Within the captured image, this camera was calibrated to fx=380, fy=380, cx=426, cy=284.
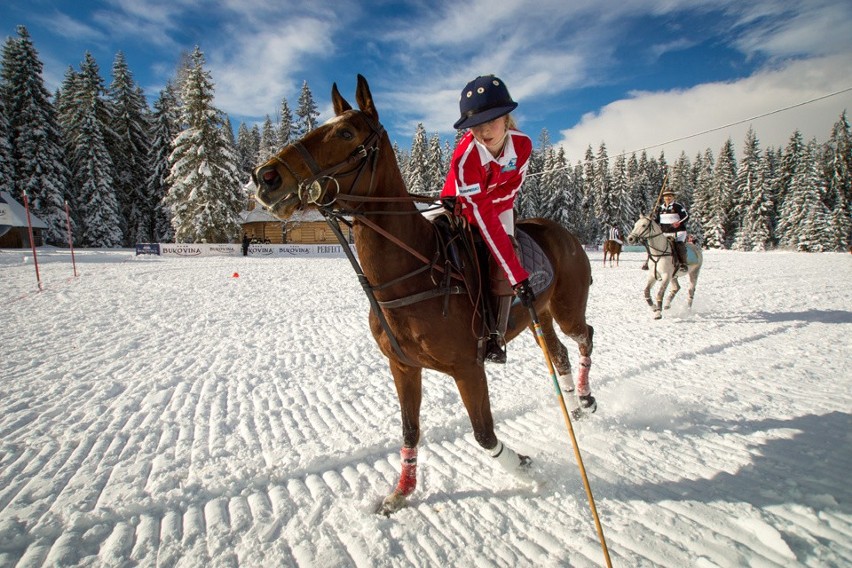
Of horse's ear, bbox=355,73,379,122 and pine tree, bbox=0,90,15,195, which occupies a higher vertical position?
pine tree, bbox=0,90,15,195

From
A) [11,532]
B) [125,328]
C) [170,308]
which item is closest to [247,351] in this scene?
[125,328]

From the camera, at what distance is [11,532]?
259 centimetres

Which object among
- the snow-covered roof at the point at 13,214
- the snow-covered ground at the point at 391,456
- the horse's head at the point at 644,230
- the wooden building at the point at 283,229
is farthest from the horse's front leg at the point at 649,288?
the snow-covered roof at the point at 13,214

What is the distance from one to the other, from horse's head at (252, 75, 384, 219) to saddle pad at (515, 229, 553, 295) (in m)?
1.59

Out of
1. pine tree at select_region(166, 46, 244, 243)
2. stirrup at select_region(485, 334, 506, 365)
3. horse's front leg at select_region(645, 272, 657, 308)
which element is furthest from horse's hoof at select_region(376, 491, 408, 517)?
pine tree at select_region(166, 46, 244, 243)

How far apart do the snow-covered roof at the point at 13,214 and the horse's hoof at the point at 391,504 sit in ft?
129

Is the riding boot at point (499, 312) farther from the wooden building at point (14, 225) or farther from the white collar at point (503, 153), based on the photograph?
the wooden building at point (14, 225)

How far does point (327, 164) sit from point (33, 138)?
45.6 metres

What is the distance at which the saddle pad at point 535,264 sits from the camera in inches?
133

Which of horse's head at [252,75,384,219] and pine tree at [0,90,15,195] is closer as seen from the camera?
horse's head at [252,75,384,219]

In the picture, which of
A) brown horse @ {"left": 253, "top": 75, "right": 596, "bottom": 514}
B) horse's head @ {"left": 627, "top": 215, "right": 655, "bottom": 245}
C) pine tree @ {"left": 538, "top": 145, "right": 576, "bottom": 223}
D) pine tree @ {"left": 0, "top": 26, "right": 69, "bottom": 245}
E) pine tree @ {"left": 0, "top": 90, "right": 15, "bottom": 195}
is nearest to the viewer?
brown horse @ {"left": 253, "top": 75, "right": 596, "bottom": 514}

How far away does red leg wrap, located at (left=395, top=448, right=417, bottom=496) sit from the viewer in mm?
3021

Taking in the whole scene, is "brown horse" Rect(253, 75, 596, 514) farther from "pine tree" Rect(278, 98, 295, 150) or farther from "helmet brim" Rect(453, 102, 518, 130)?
"pine tree" Rect(278, 98, 295, 150)

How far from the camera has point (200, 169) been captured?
3097 centimetres
